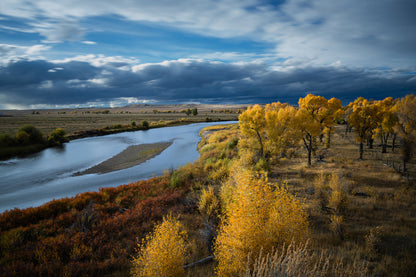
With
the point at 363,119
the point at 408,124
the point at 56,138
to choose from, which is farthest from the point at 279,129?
the point at 56,138

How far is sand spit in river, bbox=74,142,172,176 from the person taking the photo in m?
27.2

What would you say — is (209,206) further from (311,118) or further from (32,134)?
(32,134)

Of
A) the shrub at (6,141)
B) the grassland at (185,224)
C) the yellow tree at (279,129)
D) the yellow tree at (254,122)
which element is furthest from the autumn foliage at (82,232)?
the shrub at (6,141)

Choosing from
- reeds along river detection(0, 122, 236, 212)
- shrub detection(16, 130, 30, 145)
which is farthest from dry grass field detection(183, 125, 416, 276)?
shrub detection(16, 130, 30, 145)

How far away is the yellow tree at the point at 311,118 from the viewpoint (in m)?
24.0

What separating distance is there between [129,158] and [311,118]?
29.0 m

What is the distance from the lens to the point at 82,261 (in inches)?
362

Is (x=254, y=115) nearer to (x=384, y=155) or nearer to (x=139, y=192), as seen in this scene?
(x=139, y=192)

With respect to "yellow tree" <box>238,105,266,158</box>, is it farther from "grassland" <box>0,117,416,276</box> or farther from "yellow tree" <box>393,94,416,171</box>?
"yellow tree" <box>393,94,416,171</box>

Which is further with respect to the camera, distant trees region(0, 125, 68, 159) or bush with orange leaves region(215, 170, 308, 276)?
distant trees region(0, 125, 68, 159)

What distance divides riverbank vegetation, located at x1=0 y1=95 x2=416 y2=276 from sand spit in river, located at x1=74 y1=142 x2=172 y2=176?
10.1m

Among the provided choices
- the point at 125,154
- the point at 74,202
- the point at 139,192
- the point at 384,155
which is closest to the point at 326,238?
the point at 139,192

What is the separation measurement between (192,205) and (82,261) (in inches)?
298

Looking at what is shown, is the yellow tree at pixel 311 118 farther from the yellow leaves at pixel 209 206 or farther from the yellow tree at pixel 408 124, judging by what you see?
the yellow leaves at pixel 209 206
